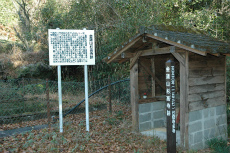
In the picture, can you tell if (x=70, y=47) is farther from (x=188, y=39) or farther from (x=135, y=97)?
(x=188, y=39)

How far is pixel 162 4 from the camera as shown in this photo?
10633 mm

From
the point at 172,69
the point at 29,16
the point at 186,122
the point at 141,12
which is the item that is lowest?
the point at 186,122

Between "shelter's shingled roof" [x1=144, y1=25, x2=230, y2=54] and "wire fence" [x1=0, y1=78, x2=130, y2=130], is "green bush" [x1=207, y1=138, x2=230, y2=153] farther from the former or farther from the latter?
"wire fence" [x1=0, y1=78, x2=130, y2=130]

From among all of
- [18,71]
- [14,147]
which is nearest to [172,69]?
[14,147]

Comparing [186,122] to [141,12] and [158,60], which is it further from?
[141,12]

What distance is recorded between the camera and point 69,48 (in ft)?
19.1

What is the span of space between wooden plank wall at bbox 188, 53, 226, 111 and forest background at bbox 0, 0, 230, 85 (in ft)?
14.6

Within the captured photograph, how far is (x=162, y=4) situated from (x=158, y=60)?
16.0 feet

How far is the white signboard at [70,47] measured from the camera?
225 inches

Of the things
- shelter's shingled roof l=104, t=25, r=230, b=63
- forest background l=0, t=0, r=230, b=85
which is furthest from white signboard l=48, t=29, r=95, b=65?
forest background l=0, t=0, r=230, b=85

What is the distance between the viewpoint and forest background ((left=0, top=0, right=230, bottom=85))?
10.2 metres

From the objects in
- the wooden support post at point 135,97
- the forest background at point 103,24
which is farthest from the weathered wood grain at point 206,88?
the forest background at point 103,24

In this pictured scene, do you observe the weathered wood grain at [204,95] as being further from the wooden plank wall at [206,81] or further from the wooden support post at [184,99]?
the wooden support post at [184,99]

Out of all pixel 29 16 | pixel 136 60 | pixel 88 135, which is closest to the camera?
pixel 88 135
